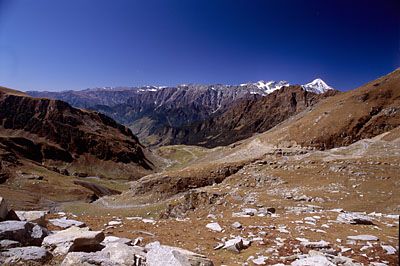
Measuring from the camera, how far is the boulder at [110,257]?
8172 mm

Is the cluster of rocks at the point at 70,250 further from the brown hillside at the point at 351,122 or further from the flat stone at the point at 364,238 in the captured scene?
the brown hillside at the point at 351,122

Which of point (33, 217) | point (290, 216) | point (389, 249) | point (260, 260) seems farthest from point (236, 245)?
point (290, 216)

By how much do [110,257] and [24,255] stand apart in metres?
2.22

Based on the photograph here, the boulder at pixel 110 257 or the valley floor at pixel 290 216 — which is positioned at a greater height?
the boulder at pixel 110 257

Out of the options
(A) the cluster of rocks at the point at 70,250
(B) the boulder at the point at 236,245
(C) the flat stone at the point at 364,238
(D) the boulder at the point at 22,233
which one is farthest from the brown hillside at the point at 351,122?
(D) the boulder at the point at 22,233

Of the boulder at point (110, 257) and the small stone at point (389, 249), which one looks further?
the small stone at point (389, 249)

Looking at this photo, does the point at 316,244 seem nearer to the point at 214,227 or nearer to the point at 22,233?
the point at 214,227

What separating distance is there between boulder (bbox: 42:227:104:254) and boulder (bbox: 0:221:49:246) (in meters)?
0.40

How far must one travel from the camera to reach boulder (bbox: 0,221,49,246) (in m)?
9.28

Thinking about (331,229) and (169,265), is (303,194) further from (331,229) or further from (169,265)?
(169,265)

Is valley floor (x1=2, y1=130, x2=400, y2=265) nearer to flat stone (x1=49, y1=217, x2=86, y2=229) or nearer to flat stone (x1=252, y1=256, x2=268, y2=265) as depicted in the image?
flat stone (x1=252, y1=256, x2=268, y2=265)

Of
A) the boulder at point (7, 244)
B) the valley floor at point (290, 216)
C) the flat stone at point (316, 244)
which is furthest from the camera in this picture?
the flat stone at point (316, 244)

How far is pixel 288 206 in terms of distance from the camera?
26500 mm

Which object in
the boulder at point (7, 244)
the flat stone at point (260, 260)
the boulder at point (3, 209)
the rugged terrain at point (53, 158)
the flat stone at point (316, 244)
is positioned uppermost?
the boulder at point (3, 209)
